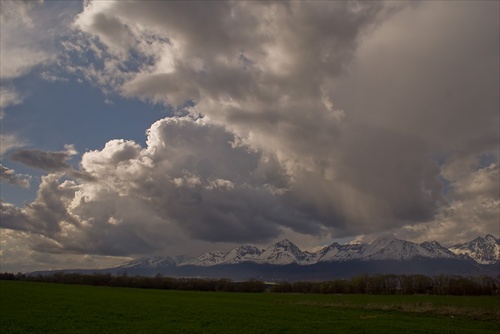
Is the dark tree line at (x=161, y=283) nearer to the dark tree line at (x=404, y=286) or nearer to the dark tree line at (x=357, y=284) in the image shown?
the dark tree line at (x=357, y=284)

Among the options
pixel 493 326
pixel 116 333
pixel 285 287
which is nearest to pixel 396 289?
pixel 285 287

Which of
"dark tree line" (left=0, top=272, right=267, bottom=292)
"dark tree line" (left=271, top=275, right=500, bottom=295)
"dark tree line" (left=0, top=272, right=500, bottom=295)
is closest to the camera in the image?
"dark tree line" (left=271, top=275, right=500, bottom=295)

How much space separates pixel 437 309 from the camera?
55625 millimetres

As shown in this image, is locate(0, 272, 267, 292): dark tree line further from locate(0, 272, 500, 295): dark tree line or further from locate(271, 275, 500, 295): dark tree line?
locate(271, 275, 500, 295): dark tree line

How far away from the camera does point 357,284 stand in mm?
157000

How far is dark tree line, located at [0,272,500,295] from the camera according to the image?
133 metres

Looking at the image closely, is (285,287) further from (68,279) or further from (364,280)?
(68,279)

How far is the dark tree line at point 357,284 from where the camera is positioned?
133125 mm

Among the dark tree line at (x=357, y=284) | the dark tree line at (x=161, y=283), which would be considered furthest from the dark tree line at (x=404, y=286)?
the dark tree line at (x=161, y=283)

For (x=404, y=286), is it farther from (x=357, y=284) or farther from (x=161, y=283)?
(x=161, y=283)

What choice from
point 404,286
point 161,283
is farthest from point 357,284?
point 161,283

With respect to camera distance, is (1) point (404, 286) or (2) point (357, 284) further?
(2) point (357, 284)

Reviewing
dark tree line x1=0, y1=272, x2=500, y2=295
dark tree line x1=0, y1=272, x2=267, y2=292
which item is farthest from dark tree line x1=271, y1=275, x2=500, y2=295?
dark tree line x1=0, y1=272, x2=267, y2=292

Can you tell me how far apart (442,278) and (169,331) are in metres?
150
